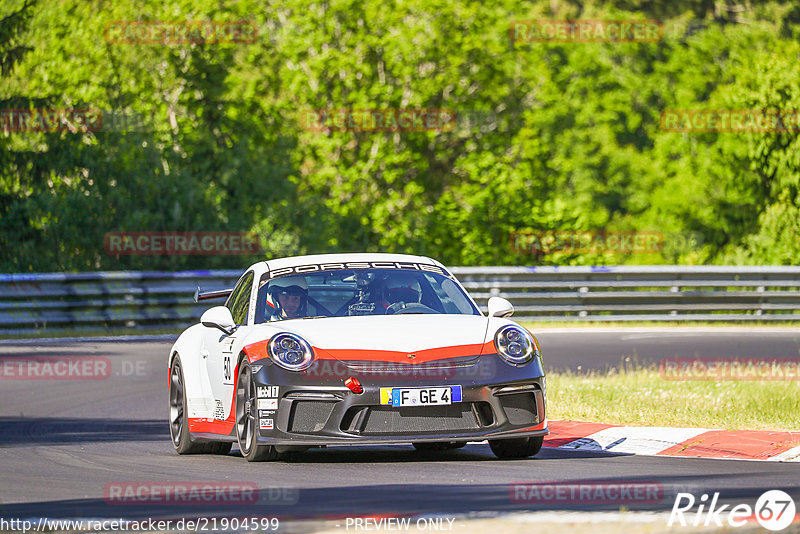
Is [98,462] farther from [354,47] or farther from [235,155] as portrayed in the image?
[354,47]

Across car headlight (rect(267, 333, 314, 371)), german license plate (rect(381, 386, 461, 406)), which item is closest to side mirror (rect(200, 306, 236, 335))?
car headlight (rect(267, 333, 314, 371))

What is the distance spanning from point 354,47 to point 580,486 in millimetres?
34691

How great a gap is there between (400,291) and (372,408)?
5.01 ft

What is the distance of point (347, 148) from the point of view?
42375mm

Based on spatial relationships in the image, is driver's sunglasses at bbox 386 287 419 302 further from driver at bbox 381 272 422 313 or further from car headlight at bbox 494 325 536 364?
car headlight at bbox 494 325 536 364

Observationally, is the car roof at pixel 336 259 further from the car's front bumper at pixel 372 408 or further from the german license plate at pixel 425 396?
the german license plate at pixel 425 396

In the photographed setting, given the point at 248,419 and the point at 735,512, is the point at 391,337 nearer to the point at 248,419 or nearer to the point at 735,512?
the point at 248,419

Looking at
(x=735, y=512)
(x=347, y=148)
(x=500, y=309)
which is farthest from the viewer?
(x=347, y=148)

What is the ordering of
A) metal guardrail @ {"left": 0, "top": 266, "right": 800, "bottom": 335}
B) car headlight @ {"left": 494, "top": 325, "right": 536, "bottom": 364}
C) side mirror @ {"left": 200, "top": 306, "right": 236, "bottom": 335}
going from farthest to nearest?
metal guardrail @ {"left": 0, "top": 266, "right": 800, "bottom": 335} → side mirror @ {"left": 200, "top": 306, "right": 236, "bottom": 335} → car headlight @ {"left": 494, "top": 325, "right": 536, "bottom": 364}

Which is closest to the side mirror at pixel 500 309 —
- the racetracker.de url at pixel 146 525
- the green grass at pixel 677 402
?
the green grass at pixel 677 402

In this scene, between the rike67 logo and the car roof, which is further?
the car roof

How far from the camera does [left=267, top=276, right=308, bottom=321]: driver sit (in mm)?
9484

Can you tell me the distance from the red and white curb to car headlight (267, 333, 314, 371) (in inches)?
93.5

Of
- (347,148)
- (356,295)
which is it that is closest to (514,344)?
(356,295)
